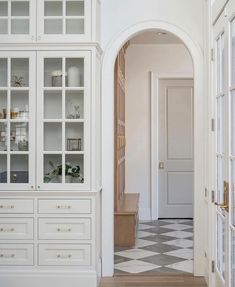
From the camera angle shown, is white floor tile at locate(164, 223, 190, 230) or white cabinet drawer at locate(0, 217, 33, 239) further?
white floor tile at locate(164, 223, 190, 230)

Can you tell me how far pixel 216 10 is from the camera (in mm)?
3820

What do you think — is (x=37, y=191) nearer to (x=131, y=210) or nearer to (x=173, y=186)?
(x=131, y=210)

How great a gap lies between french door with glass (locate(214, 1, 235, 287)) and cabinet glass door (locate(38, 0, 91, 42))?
1.17m

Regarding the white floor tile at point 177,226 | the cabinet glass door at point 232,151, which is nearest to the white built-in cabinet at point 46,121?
the cabinet glass door at point 232,151

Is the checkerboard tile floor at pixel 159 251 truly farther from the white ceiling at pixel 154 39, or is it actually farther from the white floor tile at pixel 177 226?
the white ceiling at pixel 154 39

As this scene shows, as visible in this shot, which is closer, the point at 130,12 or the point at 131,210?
the point at 130,12

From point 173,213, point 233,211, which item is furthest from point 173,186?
point 233,211

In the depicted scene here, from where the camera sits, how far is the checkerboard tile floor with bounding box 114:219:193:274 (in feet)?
16.8

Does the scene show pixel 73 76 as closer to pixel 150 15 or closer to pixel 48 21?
pixel 48 21

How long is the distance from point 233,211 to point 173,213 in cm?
501

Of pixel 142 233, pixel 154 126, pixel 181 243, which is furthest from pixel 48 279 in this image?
pixel 154 126

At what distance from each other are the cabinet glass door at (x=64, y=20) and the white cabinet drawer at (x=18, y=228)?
1.62 metres

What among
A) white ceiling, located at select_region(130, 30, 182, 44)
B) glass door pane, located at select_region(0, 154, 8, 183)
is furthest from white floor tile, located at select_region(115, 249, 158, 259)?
white ceiling, located at select_region(130, 30, 182, 44)

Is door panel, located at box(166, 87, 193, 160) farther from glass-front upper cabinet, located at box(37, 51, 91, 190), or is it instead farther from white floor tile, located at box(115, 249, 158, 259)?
glass-front upper cabinet, located at box(37, 51, 91, 190)
